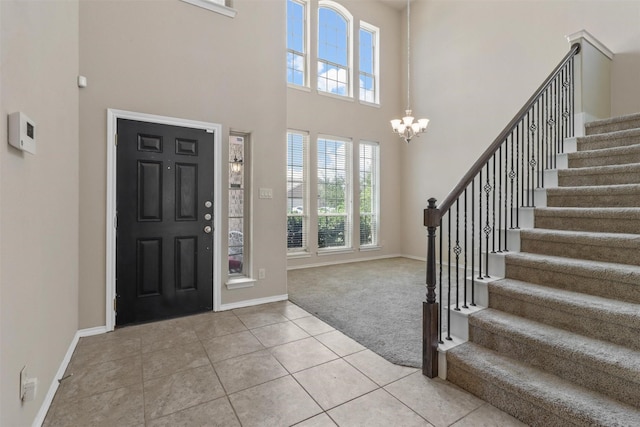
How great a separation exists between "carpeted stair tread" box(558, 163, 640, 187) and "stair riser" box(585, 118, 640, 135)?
0.82 meters

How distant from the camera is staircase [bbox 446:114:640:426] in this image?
4.83 feet

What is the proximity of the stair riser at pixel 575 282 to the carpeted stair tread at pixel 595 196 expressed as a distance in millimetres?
915

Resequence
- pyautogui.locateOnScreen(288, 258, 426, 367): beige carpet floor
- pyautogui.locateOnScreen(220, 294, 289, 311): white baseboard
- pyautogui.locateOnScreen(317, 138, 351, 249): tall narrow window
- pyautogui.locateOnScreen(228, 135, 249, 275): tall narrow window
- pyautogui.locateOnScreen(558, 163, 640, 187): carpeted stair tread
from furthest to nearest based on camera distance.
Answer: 1. pyautogui.locateOnScreen(317, 138, 351, 249): tall narrow window
2. pyautogui.locateOnScreen(228, 135, 249, 275): tall narrow window
3. pyautogui.locateOnScreen(220, 294, 289, 311): white baseboard
4. pyautogui.locateOnScreen(288, 258, 426, 367): beige carpet floor
5. pyautogui.locateOnScreen(558, 163, 640, 187): carpeted stair tread

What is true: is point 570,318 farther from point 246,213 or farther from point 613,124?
point 246,213

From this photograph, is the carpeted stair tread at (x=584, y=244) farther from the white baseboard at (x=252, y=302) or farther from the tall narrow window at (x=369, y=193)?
the tall narrow window at (x=369, y=193)

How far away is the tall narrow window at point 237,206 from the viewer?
11.7ft

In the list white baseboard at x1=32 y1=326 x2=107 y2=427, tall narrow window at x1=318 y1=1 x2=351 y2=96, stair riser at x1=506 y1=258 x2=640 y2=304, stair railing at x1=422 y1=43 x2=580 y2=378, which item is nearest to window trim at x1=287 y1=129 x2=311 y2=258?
tall narrow window at x1=318 y1=1 x2=351 y2=96

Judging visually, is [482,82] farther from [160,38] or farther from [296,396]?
[296,396]

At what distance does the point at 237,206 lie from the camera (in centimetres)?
360

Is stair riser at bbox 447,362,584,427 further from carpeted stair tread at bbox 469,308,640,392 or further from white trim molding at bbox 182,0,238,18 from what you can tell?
white trim molding at bbox 182,0,238,18

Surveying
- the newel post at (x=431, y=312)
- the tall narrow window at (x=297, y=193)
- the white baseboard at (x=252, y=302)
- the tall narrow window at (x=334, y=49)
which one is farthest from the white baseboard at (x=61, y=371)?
the tall narrow window at (x=334, y=49)

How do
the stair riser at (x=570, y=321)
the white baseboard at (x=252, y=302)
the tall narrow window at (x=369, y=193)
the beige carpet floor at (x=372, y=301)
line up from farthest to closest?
the tall narrow window at (x=369, y=193) → the white baseboard at (x=252, y=302) → the beige carpet floor at (x=372, y=301) → the stair riser at (x=570, y=321)

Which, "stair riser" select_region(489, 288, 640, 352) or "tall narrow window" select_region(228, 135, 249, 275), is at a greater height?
"tall narrow window" select_region(228, 135, 249, 275)

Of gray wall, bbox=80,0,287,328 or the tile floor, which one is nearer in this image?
the tile floor
